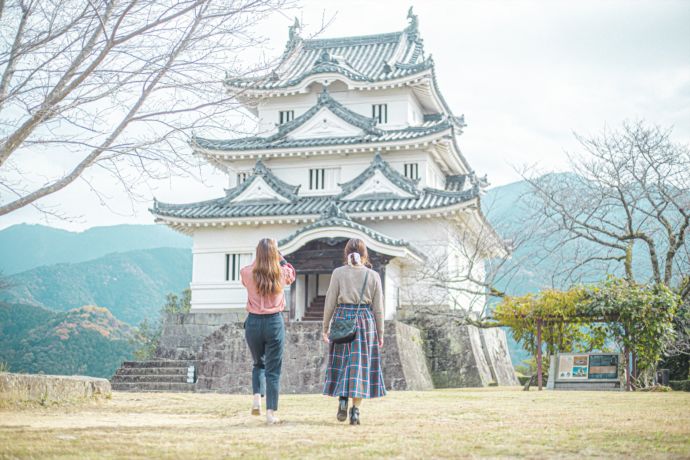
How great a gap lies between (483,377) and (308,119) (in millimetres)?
10534

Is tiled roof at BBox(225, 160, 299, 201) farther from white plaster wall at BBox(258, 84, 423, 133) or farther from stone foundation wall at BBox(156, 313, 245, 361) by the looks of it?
stone foundation wall at BBox(156, 313, 245, 361)

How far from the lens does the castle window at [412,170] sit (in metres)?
25.5

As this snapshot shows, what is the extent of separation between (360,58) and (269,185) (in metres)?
7.35

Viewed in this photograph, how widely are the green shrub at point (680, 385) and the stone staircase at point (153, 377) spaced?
11.2 metres

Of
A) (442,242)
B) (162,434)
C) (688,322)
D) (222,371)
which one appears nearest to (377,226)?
(442,242)

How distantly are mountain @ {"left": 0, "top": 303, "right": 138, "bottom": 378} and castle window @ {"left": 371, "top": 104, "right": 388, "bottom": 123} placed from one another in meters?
19.6

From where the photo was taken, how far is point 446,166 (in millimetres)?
28031

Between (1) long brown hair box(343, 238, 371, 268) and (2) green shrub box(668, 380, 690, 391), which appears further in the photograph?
(2) green shrub box(668, 380, 690, 391)

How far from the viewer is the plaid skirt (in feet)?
23.6

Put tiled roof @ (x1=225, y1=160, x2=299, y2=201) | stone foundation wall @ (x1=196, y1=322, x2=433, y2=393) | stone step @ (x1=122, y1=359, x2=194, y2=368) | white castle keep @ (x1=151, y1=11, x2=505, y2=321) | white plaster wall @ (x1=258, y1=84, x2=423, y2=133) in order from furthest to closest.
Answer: white plaster wall @ (x1=258, y1=84, x2=423, y2=133)
tiled roof @ (x1=225, y1=160, x2=299, y2=201)
white castle keep @ (x1=151, y1=11, x2=505, y2=321)
stone step @ (x1=122, y1=359, x2=194, y2=368)
stone foundation wall @ (x1=196, y1=322, x2=433, y2=393)

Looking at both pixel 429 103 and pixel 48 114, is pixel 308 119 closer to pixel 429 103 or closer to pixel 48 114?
pixel 429 103

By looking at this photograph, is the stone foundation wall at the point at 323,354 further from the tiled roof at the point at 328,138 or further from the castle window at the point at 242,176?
the tiled roof at the point at 328,138

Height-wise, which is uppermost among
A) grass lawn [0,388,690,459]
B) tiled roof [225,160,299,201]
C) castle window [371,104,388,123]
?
castle window [371,104,388,123]

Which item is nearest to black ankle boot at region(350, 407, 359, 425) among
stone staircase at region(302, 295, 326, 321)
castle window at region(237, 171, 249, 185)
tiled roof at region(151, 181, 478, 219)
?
stone staircase at region(302, 295, 326, 321)
